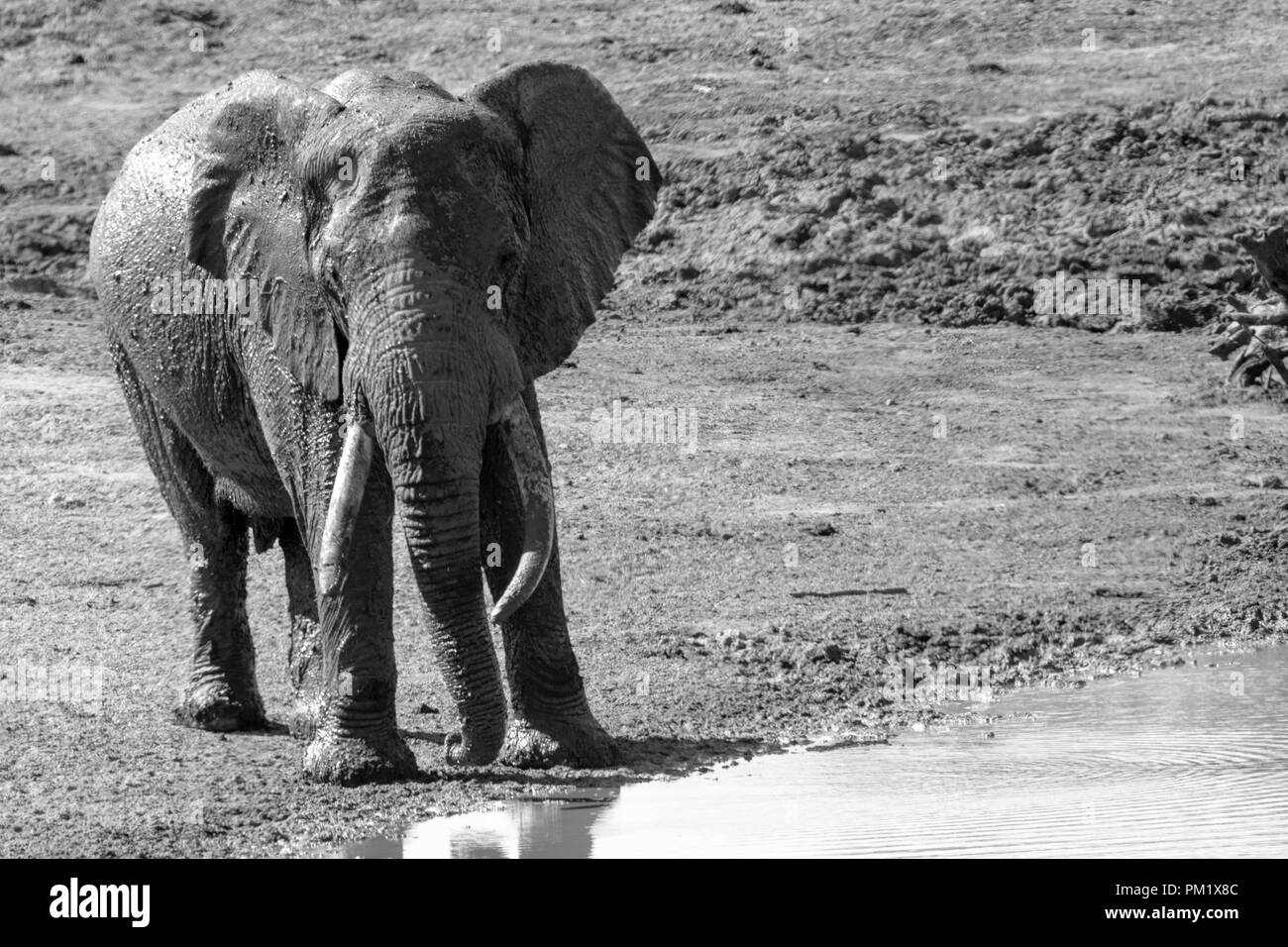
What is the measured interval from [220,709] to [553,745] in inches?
76.0

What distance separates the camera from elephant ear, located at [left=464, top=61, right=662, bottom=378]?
27.9 feet

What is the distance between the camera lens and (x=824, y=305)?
1950 cm

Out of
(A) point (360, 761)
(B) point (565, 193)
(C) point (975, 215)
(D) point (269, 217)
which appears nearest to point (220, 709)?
(A) point (360, 761)

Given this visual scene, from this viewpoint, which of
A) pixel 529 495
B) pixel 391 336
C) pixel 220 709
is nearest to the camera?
pixel 391 336

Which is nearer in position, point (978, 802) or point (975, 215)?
point (978, 802)

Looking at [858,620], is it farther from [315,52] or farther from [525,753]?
[315,52]

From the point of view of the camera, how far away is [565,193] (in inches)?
347

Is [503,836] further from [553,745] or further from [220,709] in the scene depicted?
[220,709]

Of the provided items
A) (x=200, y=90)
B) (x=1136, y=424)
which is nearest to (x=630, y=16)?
(x=200, y=90)

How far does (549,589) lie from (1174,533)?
6586mm

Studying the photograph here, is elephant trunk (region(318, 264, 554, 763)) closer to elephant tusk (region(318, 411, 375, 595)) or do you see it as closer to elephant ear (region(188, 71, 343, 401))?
elephant tusk (region(318, 411, 375, 595))

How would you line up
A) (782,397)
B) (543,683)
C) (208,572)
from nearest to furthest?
(543,683) < (208,572) < (782,397)

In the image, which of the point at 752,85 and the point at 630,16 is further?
the point at 630,16

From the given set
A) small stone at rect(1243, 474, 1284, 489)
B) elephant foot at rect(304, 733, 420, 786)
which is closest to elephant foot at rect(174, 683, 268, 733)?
elephant foot at rect(304, 733, 420, 786)
